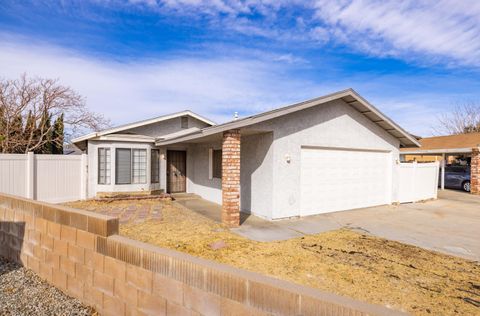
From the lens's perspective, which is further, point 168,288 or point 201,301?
point 168,288

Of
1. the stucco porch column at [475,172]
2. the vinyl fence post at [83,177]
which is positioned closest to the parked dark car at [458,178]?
the stucco porch column at [475,172]

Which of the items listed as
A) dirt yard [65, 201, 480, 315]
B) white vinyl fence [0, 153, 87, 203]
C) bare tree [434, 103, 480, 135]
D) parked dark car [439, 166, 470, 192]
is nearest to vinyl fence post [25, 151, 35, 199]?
white vinyl fence [0, 153, 87, 203]

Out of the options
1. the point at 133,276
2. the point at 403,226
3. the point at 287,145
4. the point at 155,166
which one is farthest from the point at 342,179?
the point at 133,276

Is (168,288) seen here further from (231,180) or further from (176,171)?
(176,171)

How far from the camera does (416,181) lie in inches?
534

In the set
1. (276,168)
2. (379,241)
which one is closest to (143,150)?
(276,168)

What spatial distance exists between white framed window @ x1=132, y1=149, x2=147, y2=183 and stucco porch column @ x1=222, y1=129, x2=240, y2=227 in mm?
7099

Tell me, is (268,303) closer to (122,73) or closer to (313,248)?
(313,248)

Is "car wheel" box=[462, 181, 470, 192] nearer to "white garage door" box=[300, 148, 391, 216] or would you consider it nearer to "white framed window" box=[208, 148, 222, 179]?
"white garage door" box=[300, 148, 391, 216]

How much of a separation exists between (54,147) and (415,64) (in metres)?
25.3

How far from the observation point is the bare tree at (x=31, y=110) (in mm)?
18875

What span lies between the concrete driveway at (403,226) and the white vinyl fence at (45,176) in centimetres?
874

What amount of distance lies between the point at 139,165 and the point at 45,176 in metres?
3.86

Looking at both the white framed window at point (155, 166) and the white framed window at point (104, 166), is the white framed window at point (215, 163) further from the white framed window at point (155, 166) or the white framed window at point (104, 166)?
the white framed window at point (104, 166)
